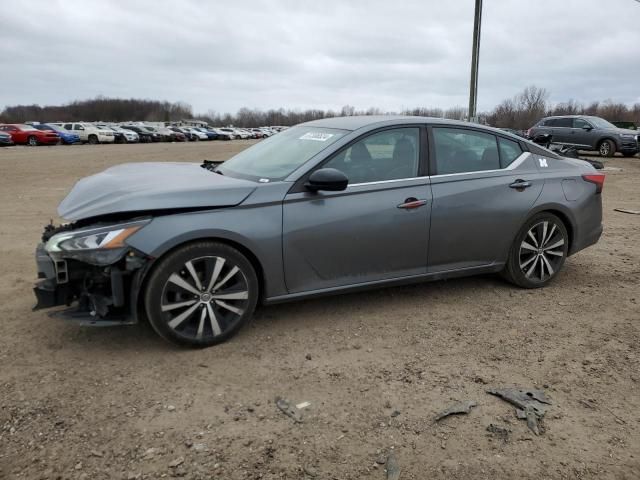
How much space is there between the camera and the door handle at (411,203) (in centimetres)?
405

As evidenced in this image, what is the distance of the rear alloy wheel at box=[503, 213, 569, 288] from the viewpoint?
472 cm

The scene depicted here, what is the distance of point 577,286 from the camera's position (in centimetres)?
500

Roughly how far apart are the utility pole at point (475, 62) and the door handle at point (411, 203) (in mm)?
10602

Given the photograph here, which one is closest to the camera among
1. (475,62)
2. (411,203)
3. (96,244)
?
(96,244)

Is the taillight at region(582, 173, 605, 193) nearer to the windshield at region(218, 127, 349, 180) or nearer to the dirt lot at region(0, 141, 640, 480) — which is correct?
the dirt lot at region(0, 141, 640, 480)

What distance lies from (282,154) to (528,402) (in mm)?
2582

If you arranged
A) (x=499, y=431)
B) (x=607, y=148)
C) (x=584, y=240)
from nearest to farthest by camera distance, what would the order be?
1. (x=499, y=431)
2. (x=584, y=240)
3. (x=607, y=148)

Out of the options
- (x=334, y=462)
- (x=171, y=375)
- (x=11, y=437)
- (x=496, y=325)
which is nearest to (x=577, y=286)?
(x=496, y=325)

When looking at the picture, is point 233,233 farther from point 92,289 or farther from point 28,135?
point 28,135

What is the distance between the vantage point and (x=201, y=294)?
347 cm

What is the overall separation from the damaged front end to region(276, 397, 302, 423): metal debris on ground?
1.10m

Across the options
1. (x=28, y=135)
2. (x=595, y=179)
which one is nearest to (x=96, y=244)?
(x=595, y=179)

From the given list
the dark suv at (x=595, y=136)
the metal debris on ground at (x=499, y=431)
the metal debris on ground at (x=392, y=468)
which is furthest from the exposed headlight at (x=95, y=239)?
the dark suv at (x=595, y=136)

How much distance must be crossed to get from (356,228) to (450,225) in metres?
0.88
